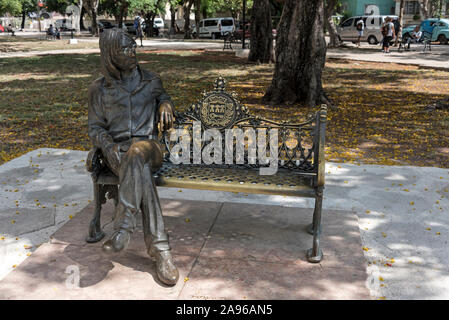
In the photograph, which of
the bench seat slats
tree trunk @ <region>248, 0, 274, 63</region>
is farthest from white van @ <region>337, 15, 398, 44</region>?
the bench seat slats

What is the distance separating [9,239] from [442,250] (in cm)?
374

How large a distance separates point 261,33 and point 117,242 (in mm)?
16633

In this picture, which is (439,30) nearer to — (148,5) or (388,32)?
(388,32)

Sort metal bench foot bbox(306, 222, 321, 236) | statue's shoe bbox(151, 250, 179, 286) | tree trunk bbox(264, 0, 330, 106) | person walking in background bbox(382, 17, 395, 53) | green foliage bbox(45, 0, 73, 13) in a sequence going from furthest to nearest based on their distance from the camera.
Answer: green foliage bbox(45, 0, 73, 13) → person walking in background bbox(382, 17, 395, 53) → tree trunk bbox(264, 0, 330, 106) → metal bench foot bbox(306, 222, 321, 236) → statue's shoe bbox(151, 250, 179, 286)

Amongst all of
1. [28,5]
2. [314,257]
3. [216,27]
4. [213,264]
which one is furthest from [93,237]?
[28,5]

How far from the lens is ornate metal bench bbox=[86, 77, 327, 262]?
3908 millimetres

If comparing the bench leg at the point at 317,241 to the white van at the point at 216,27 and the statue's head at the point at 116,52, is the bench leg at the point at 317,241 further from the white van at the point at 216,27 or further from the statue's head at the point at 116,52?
the white van at the point at 216,27

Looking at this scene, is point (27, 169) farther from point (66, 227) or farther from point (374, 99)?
point (374, 99)

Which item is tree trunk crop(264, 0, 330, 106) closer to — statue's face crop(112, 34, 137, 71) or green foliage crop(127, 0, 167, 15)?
statue's face crop(112, 34, 137, 71)

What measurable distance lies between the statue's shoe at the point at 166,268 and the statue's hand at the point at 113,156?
0.78 m

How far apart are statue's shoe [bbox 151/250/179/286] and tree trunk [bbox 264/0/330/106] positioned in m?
7.97

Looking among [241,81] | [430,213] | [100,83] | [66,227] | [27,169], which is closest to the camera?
[100,83]
